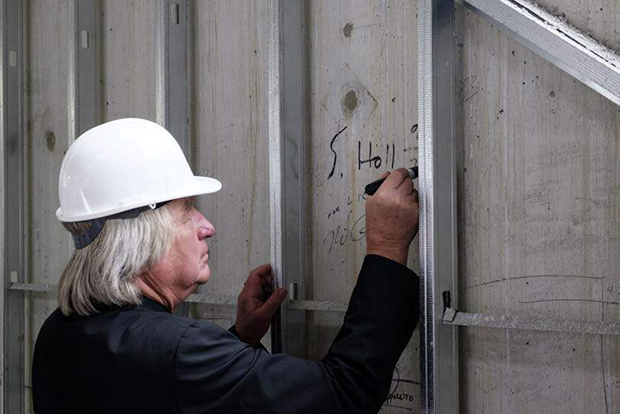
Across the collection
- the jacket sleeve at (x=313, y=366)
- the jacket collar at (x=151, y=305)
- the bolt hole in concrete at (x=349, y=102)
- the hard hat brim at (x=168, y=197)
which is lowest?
the jacket sleeve at (x=313, y=366)

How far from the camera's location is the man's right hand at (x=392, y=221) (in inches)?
63.7

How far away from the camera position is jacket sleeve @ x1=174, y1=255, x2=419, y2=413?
1434 millimetres

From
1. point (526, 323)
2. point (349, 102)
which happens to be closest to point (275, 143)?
point (349, 102)

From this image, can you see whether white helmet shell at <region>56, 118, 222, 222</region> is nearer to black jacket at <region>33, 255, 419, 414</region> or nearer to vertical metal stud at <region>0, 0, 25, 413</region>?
black jacket at <region>33, 255, 419, 414</region>

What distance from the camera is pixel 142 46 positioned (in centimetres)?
251

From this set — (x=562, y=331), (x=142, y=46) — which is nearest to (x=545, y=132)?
(x=562, y=331)

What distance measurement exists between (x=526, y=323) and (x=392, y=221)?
1.14ft

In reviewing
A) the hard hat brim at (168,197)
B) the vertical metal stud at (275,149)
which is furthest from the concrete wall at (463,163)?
the hard hat brim at (168,197)

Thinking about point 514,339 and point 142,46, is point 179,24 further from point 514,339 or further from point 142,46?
point 514,339

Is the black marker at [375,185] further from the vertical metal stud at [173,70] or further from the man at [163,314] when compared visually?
the vertical metal stud at [173,70]

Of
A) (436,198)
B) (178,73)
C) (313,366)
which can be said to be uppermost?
(178,73)

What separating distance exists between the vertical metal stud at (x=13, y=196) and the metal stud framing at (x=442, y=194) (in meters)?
1.89

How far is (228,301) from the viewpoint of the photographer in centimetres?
A: 219

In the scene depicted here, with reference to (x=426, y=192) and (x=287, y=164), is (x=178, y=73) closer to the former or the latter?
(x=287, y=164)
